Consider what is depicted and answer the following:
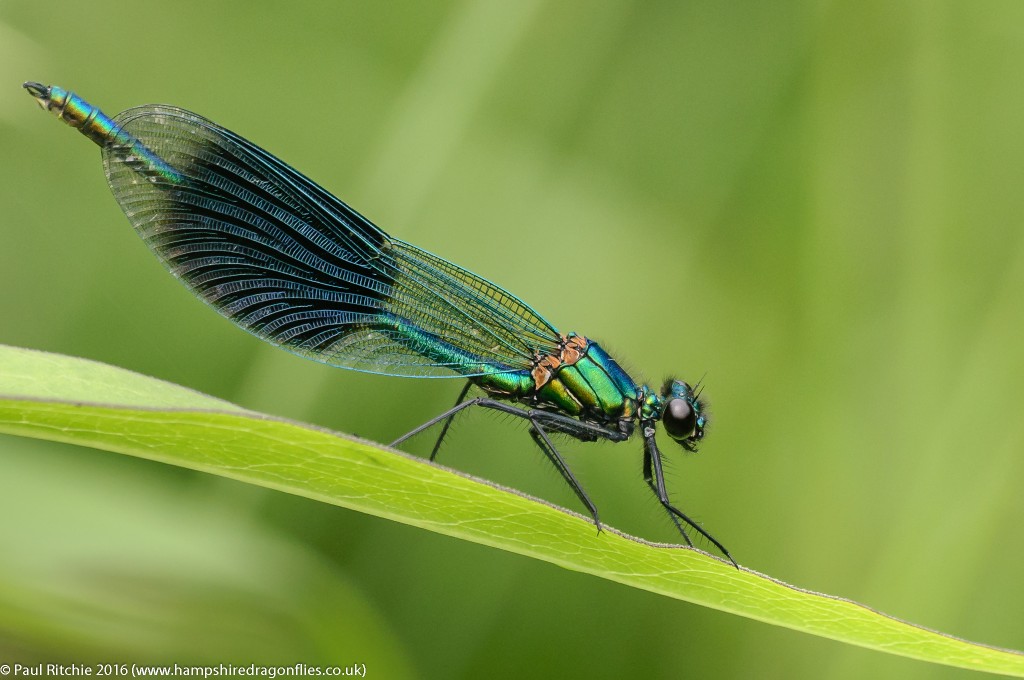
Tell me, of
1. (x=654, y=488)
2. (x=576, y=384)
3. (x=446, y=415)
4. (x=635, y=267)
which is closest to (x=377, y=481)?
(x=446, y=415)

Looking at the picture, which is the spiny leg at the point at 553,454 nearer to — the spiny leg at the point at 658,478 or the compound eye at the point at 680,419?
the spiny leg at the point at 658,478

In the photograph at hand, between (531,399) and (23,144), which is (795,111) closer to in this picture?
(531,399)

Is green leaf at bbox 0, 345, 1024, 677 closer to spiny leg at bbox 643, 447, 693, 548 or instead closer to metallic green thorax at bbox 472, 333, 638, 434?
spiny leg at bbox 643, 447, 693, 548

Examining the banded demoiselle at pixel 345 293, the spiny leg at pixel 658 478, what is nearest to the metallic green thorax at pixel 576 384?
the banded demoiselle at pixel 345 293

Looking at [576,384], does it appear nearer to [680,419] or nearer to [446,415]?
[680,419]

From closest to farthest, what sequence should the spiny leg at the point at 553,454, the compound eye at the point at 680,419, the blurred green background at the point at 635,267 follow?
the spiny leg at the point at 553,454 < the blurred green background at the point at 635,267 < the compound eye at the point at 680,419

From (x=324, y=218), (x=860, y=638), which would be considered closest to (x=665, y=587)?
(x=860, y=638)

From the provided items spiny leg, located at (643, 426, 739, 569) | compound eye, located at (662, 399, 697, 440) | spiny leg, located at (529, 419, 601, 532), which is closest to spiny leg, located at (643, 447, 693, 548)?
spiny leg, located at (643, 426, 739, 569)
